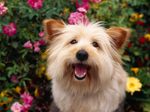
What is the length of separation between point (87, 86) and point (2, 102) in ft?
4.31

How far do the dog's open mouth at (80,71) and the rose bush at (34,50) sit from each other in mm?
648

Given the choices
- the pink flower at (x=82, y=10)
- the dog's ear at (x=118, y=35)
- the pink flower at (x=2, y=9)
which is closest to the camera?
the dog's ear at (x=118, y=35)

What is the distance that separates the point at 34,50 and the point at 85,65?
119cm

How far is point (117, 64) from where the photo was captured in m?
4.95

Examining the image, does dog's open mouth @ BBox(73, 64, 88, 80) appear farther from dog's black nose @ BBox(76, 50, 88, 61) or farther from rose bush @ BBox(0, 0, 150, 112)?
rose bush @ BBox(0, 0, 150, 112)

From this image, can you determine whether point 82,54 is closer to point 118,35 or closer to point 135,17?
point 118,35

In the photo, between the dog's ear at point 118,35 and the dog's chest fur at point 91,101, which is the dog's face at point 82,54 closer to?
the dog's ear at point 118,35

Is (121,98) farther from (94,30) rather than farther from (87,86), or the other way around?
(94,30)

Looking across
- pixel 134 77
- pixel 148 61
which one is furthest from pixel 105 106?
pixel 148 61

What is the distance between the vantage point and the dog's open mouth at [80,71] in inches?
185

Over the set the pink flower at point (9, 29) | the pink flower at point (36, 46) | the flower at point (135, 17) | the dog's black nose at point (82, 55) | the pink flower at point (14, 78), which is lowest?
the pink flower at point (14, 78)

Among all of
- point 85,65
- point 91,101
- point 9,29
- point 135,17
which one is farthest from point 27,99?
point 135,17

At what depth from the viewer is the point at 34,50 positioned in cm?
569

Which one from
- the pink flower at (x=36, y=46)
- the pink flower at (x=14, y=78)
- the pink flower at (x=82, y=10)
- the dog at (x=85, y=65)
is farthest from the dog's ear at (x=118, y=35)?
the pink flower at (x=14, y=78)
